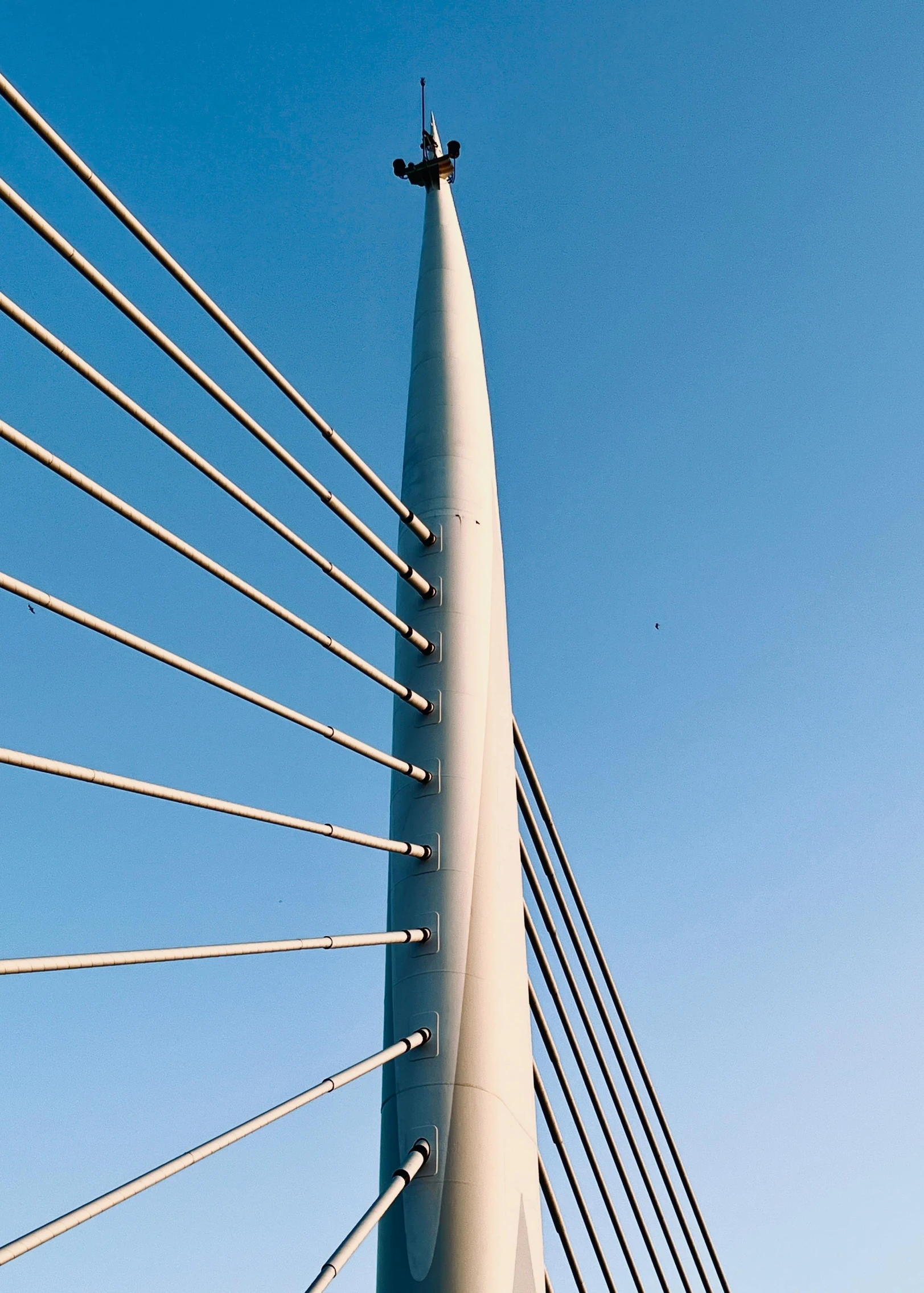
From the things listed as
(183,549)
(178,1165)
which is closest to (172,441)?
(183,549)

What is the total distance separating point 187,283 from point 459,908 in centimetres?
461

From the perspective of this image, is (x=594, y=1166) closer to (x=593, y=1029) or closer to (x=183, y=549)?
(x=593, y=1029)

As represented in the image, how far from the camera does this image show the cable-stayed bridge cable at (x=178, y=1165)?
5.34 meters

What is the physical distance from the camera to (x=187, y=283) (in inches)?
316

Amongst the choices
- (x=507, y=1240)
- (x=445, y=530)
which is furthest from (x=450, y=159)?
(x=507, y=1240)

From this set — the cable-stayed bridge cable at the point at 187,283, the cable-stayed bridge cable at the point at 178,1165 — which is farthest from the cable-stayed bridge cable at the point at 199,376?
the cable-stayed bridge cable at the point at 178,1165

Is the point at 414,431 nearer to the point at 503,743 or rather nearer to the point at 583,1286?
the point at 503,743

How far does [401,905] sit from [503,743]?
1.66 meters

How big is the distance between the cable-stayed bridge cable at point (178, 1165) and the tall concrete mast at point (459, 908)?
2.47ft

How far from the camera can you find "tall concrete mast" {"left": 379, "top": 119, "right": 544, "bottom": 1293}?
8.70m

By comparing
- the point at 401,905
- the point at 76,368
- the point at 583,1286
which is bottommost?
the point at 583,1286

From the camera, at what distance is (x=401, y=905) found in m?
9.77

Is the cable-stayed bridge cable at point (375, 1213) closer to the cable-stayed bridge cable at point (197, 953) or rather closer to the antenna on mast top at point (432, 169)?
the cable-stayed bridge cable at point (197, 953)

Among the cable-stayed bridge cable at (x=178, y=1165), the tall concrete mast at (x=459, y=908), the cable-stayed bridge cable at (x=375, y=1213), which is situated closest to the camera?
the cable-stayed bridge cable at (x=178, y=1165)
